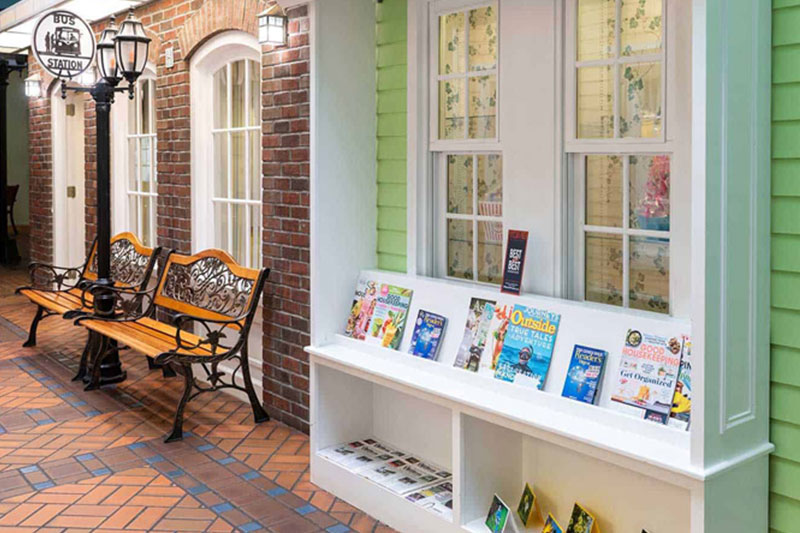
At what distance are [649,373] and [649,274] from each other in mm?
536

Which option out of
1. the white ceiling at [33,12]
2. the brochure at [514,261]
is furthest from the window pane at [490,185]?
the white ceiling at [33,12]

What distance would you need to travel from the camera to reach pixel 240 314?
5473mm

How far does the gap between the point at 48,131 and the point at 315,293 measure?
7.02 m

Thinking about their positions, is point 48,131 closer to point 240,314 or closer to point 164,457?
point 240,314

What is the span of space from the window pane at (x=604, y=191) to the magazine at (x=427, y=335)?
0.87 m

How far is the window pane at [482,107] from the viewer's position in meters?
4.05

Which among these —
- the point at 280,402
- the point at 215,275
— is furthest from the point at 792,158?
the point at 215,275

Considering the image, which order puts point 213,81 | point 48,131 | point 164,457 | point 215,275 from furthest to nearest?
1. point 48,131
2. point 213,81
3. point 215,275
4. point 164,457

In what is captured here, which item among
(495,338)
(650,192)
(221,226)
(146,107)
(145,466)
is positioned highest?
(146,107)

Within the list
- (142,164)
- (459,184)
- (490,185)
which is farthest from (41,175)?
(490,185)

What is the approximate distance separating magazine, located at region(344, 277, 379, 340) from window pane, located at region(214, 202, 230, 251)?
7.37ft

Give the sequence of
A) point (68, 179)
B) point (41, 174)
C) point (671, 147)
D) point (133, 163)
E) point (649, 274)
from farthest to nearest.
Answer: point (41, 174) → point (68, 179) → point (133, 163) → point (649, 274) → point (671, 147)

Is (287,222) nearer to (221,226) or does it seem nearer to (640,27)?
(221,226)

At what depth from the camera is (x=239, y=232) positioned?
20.8 ft
